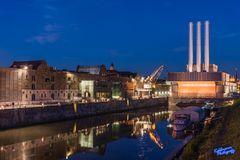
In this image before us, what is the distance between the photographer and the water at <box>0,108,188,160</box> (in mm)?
38906

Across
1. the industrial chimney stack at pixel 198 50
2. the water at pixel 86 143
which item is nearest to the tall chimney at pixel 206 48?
the industrial chimney stack at pixel 198 50

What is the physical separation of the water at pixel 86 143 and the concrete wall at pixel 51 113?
8.14 ft

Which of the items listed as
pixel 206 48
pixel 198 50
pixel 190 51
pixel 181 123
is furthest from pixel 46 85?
pixel 206 48

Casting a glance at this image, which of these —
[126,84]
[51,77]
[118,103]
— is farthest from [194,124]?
[126,84]

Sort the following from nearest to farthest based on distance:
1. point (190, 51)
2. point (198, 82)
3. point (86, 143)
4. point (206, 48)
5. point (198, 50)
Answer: point (86, 143)
point (198, 82)
point (198, 50)
point (190, 51)
point (206, 48)

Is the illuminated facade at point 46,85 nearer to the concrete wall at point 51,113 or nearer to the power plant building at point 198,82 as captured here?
the concrete wall at point 51,113

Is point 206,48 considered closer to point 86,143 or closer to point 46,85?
point 46,85

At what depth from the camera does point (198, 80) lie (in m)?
153

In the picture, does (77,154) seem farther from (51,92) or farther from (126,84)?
(126,84)

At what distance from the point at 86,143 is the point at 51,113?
973 inches

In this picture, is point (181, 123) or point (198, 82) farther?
point (198, 82)

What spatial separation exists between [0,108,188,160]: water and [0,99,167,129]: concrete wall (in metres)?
2.48

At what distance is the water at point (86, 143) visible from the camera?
1532 inches

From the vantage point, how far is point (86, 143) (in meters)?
47.4
